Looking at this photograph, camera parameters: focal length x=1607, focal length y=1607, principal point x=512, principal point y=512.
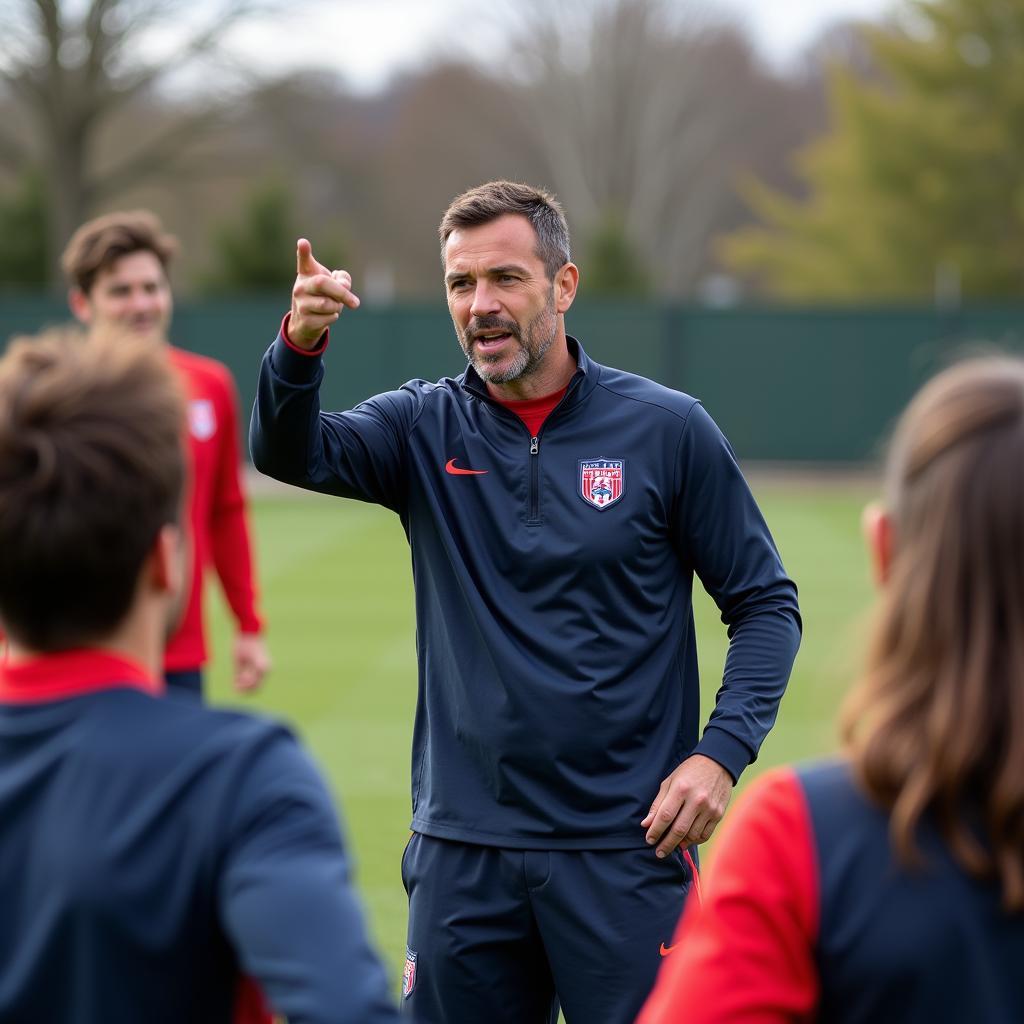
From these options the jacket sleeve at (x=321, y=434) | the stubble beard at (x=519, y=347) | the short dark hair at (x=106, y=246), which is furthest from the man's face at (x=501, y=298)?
the short dark hair at (x=106, y=246)

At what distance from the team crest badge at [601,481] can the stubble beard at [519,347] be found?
0.29 m

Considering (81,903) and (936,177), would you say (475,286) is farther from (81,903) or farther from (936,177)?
(936,177)

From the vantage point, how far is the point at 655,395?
12.7ft

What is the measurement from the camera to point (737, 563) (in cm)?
377

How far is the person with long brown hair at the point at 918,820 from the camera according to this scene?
67.6 inches

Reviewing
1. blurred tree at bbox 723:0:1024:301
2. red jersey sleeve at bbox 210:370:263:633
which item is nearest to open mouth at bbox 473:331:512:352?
red jersey sleeve at bbox 210:370:263:633

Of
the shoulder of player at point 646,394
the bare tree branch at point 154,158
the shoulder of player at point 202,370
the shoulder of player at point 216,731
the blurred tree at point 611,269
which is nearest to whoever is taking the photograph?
the shoulder of player at point 216,731

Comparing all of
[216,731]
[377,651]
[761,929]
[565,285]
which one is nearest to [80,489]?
[216,731]

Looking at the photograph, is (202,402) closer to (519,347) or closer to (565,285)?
(565,285)

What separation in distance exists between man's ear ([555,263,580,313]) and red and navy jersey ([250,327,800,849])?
0.98 ft

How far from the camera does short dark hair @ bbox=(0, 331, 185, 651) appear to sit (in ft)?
6.23

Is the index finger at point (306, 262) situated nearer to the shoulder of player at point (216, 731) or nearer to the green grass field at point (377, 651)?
the green grass field at point (377, 651)

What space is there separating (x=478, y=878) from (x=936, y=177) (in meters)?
38.4

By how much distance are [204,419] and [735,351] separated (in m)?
21.1
